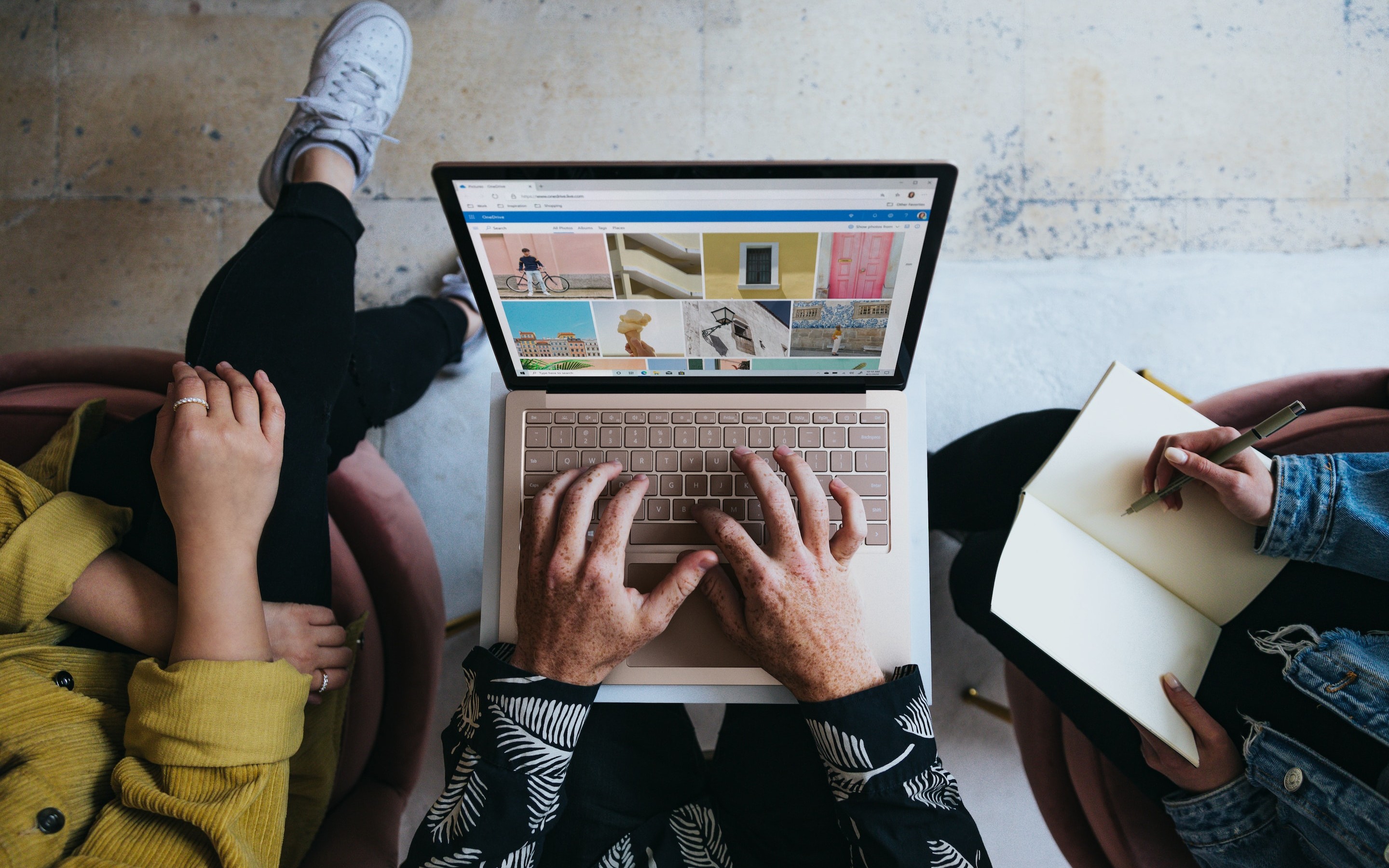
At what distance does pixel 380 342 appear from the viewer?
4.16ft

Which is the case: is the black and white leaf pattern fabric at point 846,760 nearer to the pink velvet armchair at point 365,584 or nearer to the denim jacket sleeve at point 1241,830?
the denim jacket sleeve at point 1241,830

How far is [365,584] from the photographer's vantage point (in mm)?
1156

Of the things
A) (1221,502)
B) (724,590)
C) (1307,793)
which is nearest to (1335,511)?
(1221,502)

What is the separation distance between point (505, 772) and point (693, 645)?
251mm

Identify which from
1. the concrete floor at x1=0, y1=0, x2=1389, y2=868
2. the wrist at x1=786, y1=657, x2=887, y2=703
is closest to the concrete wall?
the concrete floor at x1=0, y1=0, x2=1389, y2=868

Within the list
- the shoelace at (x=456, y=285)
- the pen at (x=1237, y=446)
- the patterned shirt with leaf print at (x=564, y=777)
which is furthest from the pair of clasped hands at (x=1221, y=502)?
the shoelace at (x=456, y=285)

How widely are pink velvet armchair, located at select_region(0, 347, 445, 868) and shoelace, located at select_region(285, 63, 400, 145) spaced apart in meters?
0.54

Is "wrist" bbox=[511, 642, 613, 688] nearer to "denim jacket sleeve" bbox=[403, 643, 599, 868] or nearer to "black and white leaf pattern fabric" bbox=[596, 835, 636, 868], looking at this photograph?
"denim jacket sleeve" bbox=[403, 643, 599, 868]

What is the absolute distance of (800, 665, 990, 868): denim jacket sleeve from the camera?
2.46ft

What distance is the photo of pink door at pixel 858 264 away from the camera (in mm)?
711

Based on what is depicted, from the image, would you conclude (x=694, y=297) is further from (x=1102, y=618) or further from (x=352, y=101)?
(x=352, y=101)

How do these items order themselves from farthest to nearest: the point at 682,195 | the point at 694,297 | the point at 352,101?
the point at 352,101, the point at 694,297, the point at 682,195

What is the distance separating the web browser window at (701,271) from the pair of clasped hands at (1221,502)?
1.27 ft

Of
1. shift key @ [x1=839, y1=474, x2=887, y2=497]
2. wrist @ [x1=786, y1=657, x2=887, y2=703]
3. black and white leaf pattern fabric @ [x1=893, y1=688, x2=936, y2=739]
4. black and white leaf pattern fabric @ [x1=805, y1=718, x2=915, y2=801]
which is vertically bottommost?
black and white leaf pattern fabric @ [x1=805, y1=718, x2=915, y2=801]
